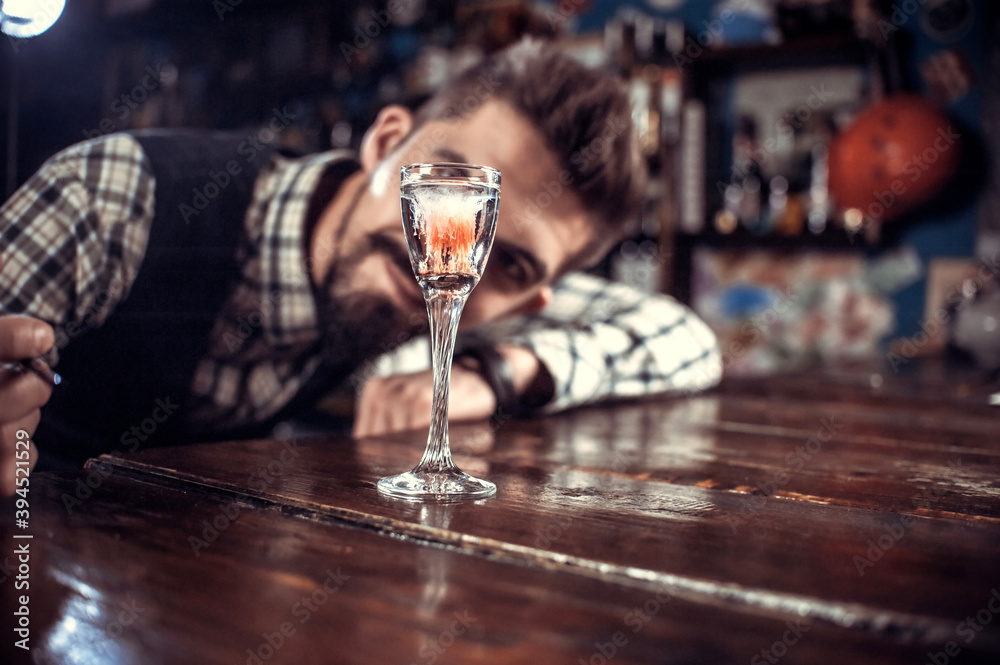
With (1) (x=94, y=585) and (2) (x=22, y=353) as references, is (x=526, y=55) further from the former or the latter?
(1) (x=94, y=585)

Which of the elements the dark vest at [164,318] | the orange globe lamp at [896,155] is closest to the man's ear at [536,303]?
the dark vest at [164,318]

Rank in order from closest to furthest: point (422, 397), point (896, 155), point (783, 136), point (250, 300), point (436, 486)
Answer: point (436, 486) → point (422, 397) → point (250, 300) → point (896, 155) → point (783, 136)

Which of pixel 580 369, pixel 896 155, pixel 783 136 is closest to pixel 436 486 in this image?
pixel 580 369

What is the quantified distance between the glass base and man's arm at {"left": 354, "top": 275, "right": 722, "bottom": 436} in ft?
1.21

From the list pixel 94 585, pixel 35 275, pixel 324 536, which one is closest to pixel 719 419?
pixel 324 536

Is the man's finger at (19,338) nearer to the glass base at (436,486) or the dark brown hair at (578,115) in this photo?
the glass base at (436,486)

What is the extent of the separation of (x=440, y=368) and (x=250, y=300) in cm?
99

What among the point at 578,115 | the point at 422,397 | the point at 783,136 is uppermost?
the point at 783,136

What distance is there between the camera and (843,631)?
0.35 meters

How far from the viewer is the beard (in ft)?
5.24

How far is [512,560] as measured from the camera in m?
0.43

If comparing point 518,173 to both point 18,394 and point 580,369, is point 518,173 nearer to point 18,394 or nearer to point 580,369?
point 580,369

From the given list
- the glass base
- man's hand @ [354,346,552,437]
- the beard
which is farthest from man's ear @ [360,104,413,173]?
the glass base

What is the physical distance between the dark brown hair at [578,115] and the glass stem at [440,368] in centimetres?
98
